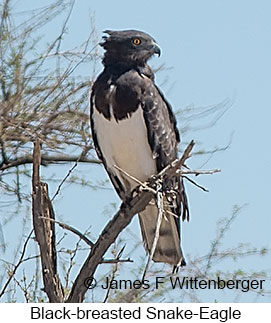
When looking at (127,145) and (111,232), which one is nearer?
(111,232)

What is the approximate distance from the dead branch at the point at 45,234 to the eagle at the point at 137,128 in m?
0.75

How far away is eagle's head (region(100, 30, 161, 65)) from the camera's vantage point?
8.15 metres

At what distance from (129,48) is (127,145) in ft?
2.13

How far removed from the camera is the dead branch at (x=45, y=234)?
687 centimetres

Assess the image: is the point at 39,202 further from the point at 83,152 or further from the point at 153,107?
the point at 83,152

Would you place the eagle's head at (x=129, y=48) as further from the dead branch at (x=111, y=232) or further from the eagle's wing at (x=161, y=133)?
the dead branch at (x=111, y=232)

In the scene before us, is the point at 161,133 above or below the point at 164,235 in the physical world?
above

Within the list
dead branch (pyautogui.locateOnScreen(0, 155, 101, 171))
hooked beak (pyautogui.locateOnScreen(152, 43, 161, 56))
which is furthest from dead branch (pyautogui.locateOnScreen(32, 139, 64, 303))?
dead branch (pyautogui.locateOnScreen(0, 155, 101, 171))

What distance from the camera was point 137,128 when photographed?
310 inches

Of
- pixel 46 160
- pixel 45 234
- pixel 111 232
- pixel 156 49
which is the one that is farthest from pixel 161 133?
pixel 46 160

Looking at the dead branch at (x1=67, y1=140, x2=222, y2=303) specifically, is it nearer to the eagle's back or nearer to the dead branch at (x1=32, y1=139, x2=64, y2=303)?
the dead branch at (x1=32, y1=139, x2=64, y2=303)

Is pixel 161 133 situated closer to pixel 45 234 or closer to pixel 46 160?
pixel 45 234

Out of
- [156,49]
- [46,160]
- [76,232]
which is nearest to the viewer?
[76,232]

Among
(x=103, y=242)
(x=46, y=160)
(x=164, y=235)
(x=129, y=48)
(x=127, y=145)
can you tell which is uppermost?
(x=129, y=48)
